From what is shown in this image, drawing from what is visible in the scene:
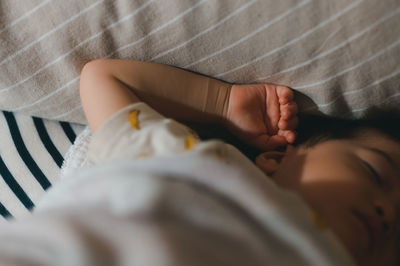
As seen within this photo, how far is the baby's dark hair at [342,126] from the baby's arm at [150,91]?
172mm

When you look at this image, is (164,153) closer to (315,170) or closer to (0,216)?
(315,170)

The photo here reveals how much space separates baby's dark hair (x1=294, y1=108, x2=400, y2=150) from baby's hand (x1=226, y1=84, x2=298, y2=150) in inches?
1.7

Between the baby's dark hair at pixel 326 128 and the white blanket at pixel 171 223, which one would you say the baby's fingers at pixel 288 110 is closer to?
the baby's dark hair at pixel 326 128

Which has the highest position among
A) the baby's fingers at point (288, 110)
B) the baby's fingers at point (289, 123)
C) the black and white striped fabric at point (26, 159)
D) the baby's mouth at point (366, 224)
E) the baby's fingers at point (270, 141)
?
the black and white striped fabric at point (26, 159)

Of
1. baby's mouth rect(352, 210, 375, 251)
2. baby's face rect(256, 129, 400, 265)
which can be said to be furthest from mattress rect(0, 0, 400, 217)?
baby's mouth rect(352, 210, 375, 251)

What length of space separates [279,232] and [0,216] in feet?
1.79

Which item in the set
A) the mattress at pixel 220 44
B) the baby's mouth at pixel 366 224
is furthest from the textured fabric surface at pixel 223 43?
the baby's mouth at pixel 366 224

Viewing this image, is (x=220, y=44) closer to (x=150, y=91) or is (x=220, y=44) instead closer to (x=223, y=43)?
(x=223, y=43)

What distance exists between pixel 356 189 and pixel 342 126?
206mm

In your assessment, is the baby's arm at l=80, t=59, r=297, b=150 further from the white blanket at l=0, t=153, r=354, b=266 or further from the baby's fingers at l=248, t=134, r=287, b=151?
the white blanket at l=0, t=153, r=354, b=266

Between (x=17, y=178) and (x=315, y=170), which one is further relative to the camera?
(x=17, y=178)

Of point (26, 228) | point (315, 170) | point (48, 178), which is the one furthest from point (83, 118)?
point (315, 170)

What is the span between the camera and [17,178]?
0.75m

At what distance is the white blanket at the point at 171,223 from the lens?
0.44 meters
